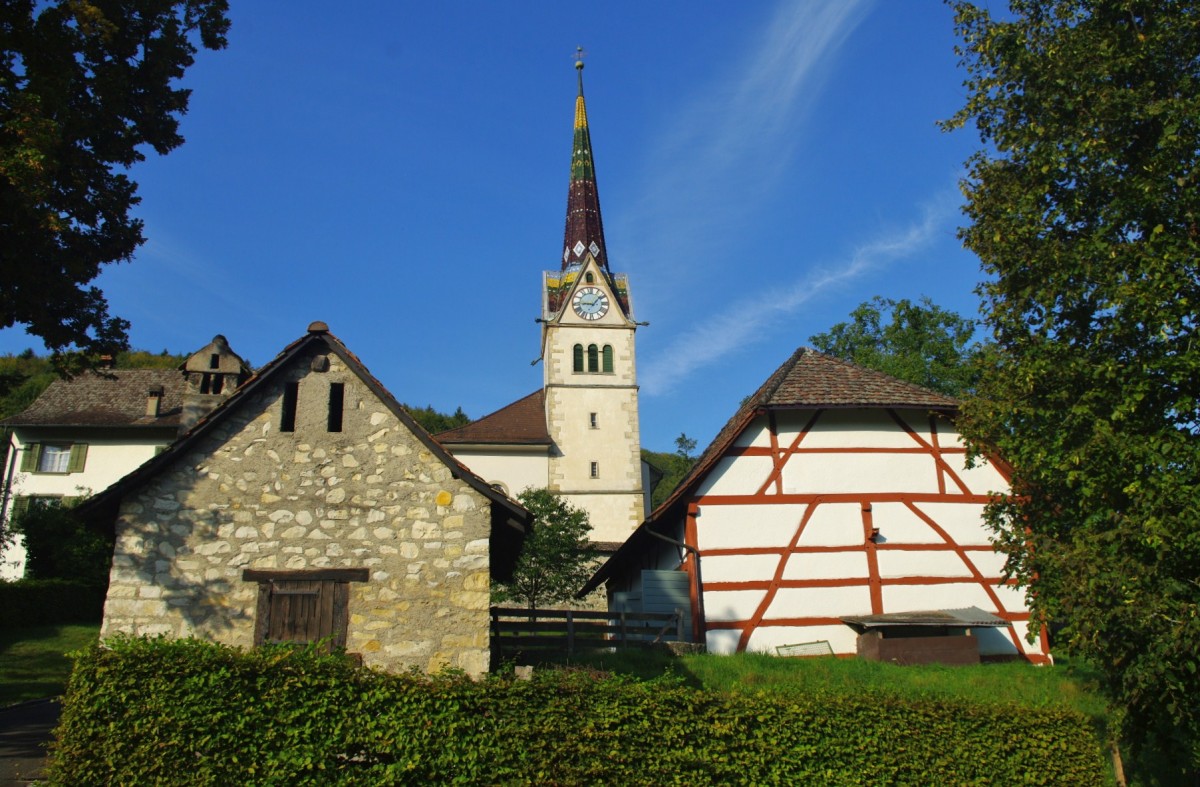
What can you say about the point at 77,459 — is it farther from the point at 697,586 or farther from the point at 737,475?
the point at 737,475

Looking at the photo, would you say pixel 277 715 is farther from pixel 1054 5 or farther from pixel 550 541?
pixel 550 541

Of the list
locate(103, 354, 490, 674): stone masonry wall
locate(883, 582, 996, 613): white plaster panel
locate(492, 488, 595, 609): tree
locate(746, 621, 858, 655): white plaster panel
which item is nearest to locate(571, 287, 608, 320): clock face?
locate(492, 488, 595, 609): tree

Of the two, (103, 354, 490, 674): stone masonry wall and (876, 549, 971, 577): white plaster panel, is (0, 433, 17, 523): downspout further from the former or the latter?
(876, 549, 971, 577): white plaster panel

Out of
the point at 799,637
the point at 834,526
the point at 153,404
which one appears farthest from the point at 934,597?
the point at 153,404

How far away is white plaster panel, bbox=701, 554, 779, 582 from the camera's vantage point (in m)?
17.7

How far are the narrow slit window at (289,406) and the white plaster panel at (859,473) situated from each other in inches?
438

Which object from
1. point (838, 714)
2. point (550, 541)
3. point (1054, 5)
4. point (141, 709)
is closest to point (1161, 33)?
point (1054, 5)

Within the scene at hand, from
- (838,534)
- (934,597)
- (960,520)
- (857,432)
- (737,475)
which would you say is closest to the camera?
(934,597)

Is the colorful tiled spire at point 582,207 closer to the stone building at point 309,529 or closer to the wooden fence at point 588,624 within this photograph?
the wooden fence at point 588,624

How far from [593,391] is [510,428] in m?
4.49

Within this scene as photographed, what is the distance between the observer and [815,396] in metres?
18.8

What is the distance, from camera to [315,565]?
1007 centimetres

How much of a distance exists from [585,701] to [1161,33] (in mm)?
10350

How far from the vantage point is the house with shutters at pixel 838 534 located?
17500mm
